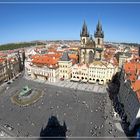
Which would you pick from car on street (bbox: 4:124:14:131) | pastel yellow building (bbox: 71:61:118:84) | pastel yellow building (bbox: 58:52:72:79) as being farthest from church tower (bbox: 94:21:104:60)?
car on street (bbox: 4:124:14:131)

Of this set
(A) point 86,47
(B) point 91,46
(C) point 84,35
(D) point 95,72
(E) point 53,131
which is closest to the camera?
(E) point 53,131

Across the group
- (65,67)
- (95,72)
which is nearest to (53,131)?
(95,72)

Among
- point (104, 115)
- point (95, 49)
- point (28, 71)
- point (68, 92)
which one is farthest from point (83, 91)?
point (28, 71)

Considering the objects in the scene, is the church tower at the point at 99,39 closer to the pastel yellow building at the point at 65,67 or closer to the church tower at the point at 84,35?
the church tower at the point at 84,35

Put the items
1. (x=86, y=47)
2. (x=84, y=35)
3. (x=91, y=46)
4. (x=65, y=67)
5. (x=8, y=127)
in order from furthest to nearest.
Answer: (x=84, y=35) → (x=86, y=47) → (x=91, y=46) → (x=65, y=67) → (x=8, y=127)

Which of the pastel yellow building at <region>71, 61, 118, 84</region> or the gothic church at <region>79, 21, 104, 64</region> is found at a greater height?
the gothic church at <region>79, 21, 104, 64</region>

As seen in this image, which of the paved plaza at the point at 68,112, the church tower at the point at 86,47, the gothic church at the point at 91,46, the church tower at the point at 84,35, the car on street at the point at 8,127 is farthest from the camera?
the church tower at the point at 84,35

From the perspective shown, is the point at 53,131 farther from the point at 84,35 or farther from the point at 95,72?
the point at 84,35

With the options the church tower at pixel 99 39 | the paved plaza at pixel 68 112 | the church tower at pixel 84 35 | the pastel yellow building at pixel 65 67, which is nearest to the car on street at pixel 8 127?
the paved plaza at pixel 68 112

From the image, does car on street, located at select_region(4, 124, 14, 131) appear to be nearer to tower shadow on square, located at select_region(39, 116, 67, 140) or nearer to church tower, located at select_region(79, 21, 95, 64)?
tower shadow on square, located at select_region(39, 116, 67, 140)
